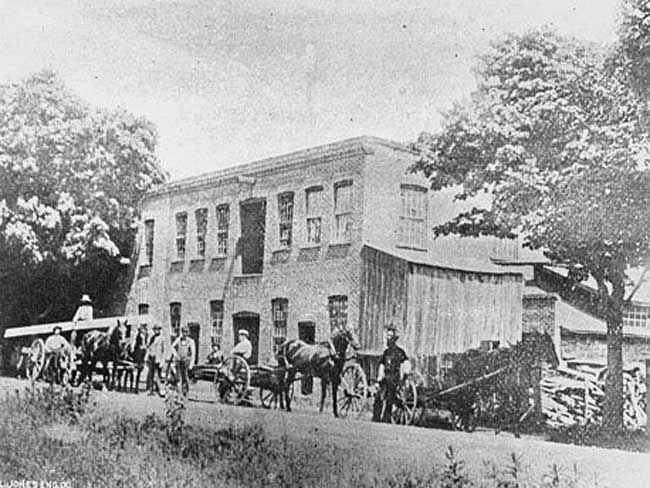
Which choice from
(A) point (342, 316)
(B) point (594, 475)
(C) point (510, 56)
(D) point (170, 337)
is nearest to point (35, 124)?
(D) point (170, 337)

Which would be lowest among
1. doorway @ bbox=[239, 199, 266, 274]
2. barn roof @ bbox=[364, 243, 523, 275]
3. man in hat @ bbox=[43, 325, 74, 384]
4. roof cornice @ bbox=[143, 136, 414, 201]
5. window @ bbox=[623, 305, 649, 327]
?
man in hat @ bbox=[43, 325, 74, 384]

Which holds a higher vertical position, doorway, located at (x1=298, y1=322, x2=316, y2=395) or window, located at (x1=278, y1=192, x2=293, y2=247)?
window, located at (x1=278, y1=192, x2=293, y2=247)

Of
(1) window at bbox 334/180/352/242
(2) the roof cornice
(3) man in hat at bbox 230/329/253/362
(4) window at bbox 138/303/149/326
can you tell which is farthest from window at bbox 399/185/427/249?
(4) window at bbox 138/303/149/326

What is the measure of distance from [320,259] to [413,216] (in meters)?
0.49

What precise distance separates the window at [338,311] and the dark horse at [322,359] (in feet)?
0.08

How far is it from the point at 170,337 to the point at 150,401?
0.29 metres

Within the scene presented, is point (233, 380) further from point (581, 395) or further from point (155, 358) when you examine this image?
point (581, 395)

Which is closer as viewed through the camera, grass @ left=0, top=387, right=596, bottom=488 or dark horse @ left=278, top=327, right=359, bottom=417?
grass @ left=0, top=387, right=596, bottom=488

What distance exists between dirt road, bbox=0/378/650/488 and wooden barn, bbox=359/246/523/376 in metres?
0.24

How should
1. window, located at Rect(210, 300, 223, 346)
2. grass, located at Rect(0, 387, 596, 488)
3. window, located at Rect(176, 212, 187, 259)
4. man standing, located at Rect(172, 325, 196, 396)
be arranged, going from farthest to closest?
window, located at Rect(176, 212, 187, 259) → man standing, located at Rect(172, 325, 196, 396) → window, located at Rect(210, 300, 223, 346) → grass, located at Rect(0, 387, 596, 488)

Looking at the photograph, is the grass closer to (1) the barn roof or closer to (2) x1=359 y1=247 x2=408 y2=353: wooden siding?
(2) x1=359 y1=247 x2=408 y2=353: wooden siding

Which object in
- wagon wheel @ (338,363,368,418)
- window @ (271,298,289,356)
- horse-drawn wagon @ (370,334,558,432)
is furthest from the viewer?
window @ (271,298,289,356)

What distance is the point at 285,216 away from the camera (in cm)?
383

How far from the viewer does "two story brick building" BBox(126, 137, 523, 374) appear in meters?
3.29
